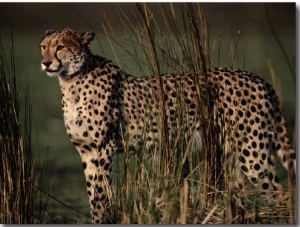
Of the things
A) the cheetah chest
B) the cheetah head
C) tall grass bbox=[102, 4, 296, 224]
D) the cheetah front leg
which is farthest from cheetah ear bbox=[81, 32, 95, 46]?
the cheetah front leg

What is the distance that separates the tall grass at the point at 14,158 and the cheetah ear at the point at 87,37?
36 centimetres

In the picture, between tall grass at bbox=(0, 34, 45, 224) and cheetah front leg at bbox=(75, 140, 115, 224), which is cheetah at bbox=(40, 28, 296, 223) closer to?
cheetah front leg at bbox=(75, 140, 115, 224)

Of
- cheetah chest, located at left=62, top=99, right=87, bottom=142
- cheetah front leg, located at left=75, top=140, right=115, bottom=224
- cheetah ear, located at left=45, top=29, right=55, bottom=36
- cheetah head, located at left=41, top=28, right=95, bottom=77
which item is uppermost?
cheetah ear, located at left=45, top=29, right=55, bottom=36

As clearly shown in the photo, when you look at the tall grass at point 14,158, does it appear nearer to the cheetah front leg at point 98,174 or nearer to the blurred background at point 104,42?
the blurred background at point 104,42

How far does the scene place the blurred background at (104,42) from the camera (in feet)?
17.6

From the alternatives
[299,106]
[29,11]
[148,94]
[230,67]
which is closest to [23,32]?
[29,11]

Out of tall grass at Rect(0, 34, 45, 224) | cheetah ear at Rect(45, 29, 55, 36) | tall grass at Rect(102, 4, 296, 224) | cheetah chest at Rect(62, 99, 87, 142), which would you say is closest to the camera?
tall grass at Rect(102, 4, 296, 224)

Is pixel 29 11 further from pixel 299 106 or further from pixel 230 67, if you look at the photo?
pixel 299 106

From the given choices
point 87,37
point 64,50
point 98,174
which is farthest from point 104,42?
point 98,174

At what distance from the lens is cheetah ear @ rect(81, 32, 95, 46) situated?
5.46m

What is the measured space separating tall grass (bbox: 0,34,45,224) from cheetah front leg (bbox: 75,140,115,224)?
0.26 metres

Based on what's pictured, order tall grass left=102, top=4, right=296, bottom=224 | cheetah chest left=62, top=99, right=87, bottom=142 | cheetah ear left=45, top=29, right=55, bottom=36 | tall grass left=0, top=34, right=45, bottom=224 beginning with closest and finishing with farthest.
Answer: tall grass left=102, top=4, right=296, bottom=224
tall grass left=0, top=34, right=45, bottom=224
cheetah ear left=45, top=29, right=55, bottom=36
cheetah chest left=62, top=99, right=87, bottom=142

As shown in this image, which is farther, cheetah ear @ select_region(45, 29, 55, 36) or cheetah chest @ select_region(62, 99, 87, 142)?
cheetah chest @ select_region(62, 99, 87, 142)

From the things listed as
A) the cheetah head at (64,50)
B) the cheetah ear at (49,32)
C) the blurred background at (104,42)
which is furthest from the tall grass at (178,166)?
the cheetah ear at (49,32)
